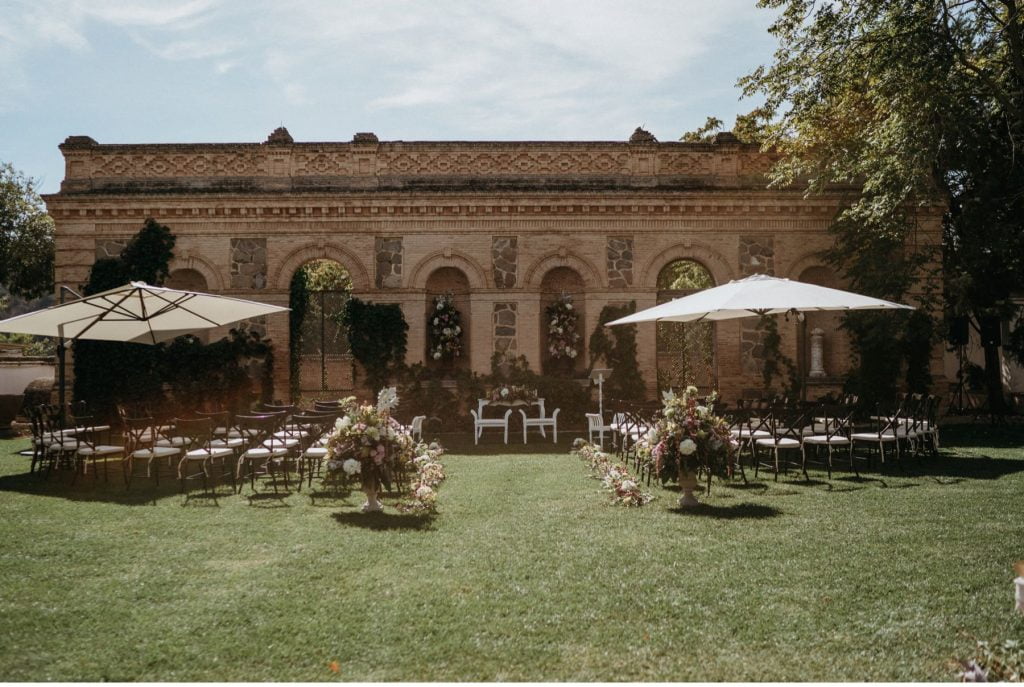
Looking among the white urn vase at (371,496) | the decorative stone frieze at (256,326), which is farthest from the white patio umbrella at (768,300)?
the decorative stone frieze at (256,326)

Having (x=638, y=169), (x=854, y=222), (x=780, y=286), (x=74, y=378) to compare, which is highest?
(x=638, y=169)

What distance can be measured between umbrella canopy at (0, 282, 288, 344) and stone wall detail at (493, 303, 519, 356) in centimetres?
753

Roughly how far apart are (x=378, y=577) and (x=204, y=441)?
23.8ft

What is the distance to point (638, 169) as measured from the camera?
17.8 meters

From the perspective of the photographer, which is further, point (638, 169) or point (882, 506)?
point (638, 169)

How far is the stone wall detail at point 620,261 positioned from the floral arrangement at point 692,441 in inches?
381

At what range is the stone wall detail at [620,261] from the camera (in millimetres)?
17562

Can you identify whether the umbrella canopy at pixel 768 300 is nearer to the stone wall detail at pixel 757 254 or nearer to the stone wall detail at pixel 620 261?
the stone wall detail at pixel 620 261

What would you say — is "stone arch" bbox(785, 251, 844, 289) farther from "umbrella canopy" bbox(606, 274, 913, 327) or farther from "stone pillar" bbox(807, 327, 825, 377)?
"umbrella canopy" bbox(606, 274, 913, 327)

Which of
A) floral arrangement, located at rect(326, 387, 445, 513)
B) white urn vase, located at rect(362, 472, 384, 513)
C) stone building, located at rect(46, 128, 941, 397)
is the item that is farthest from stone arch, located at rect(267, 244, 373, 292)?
white urn vase, located at rect(362, 472, 384, 513)

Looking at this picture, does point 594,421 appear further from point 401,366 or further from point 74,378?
point 74,378

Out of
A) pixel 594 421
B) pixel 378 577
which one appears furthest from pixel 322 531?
pixel 594 421

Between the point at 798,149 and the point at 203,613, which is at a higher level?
the point at 798,149

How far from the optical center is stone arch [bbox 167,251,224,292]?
17.3 metres
